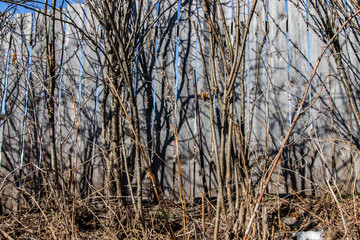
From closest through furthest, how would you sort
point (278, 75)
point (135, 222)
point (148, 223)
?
1. point (135, 222)
2. point (148, 223)
3. point (278, 75)

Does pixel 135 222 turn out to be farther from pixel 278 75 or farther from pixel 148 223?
pixel 278 75

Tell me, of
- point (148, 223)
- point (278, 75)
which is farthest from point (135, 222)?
point (278, 75)

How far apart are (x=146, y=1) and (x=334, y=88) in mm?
1941

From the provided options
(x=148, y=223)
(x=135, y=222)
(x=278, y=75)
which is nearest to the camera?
(x=135, y=222)

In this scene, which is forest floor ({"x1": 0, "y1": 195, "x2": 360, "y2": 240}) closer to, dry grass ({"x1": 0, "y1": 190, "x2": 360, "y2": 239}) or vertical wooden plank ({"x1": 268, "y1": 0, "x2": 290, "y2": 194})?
dry grass ({"x1": 0, "y1": 190, "x2": 360, "y2": 239})

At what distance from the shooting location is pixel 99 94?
2875mm

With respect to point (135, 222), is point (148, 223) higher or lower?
lower

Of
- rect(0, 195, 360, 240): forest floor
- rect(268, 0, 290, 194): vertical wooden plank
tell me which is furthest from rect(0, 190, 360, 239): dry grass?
rect(268, 0, 290, 194): vertical wooden plank

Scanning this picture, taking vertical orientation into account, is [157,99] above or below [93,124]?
above

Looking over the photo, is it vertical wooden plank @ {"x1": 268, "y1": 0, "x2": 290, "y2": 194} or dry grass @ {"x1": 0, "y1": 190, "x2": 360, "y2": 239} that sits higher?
vertical wooden plank @ {"x1": 268, "y1": 0, "x2": 290, "y2": 194}

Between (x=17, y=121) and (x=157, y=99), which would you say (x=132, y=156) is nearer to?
(x=157, y=99)

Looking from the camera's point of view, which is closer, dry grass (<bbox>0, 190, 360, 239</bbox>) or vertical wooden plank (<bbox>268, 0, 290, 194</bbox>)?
dry grass (<bbox>0, 190, 360, 239</bbox>)

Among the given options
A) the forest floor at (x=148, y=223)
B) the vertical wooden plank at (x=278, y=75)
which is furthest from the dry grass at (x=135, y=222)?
the vertical wooden plank at (x=278, y=75)

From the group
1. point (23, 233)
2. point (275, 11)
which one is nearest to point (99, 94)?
point (23, 233)
